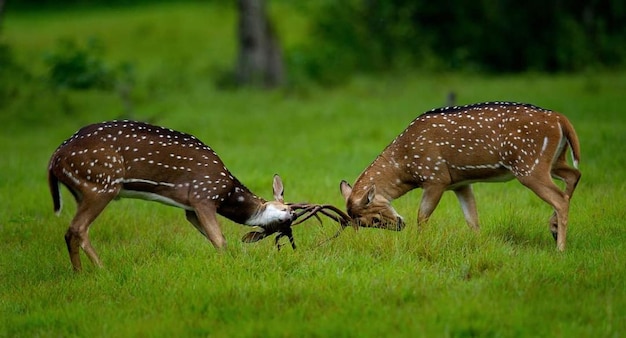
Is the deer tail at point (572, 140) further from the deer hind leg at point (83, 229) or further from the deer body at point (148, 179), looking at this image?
the deer hind leg at point (83, 229)

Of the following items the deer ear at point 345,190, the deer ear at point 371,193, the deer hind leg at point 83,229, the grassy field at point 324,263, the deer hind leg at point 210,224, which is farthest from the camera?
the deer ear at point 345,190

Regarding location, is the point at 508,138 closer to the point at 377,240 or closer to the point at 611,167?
the point at 377,240

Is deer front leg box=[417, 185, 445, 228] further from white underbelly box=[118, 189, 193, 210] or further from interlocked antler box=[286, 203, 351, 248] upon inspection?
white underbelly box=[118, 189, 193, 210]

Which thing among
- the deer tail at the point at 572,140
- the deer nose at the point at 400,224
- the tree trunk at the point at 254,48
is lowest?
the tree trunk at the point at 254,48

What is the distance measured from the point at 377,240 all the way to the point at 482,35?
1828 cm

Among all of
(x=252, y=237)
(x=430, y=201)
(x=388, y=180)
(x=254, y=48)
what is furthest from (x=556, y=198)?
(x=254, y=48)

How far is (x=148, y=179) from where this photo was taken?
27.9ft

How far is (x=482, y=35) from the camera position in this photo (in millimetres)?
25609

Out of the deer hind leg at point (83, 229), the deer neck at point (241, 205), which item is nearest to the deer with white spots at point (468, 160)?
the deer neck at point (241, 205)

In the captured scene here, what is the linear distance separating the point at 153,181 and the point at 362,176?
196 cm

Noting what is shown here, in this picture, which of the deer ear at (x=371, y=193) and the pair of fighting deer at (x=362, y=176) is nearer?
the pair of fighting deer at (x=362, y=176)

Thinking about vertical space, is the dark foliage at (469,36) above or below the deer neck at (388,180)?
below

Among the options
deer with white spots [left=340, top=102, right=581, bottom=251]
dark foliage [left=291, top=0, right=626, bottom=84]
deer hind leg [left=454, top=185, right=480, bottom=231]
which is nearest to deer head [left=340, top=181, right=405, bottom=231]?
deer with white spots [left=340, top=102, right=581, bottom=251]

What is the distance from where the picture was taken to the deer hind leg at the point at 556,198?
826 centimetres
